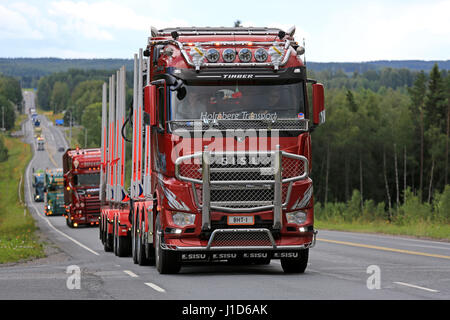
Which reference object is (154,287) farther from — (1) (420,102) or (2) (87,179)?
(1) (420,102)

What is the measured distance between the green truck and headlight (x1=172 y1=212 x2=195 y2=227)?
2180 inches

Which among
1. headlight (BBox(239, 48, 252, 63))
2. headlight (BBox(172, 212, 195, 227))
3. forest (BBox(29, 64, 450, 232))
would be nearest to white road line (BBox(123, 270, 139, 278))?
headlight (BBox(172, 212, 195, 227))

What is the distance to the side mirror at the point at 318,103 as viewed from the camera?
1623cm

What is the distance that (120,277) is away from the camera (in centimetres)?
1664

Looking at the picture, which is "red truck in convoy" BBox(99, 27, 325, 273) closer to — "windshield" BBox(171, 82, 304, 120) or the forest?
"windshield" BBox(171, 82, 304, 120)

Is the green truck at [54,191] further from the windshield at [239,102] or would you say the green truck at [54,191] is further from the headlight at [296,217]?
the headlight at [296,217]

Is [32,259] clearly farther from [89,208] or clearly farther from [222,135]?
[89,208]

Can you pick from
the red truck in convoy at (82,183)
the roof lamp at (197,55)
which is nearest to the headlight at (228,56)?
the roof lamp at (197,55)

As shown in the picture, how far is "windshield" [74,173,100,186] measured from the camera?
5016 centimetres

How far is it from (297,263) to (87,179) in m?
34.1

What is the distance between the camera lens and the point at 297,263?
17422mm

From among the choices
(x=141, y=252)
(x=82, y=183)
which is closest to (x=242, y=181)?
(x=141, y=252)
